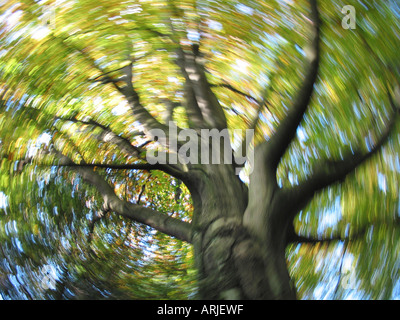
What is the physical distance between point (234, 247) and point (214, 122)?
1127mm

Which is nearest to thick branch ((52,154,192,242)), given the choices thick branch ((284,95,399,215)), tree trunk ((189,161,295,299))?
tree trunk ((189,161,295,299))

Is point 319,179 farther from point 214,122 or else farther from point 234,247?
point 214,122

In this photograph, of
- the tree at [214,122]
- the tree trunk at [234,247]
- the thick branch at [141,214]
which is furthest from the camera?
the thick branch at [141,214]

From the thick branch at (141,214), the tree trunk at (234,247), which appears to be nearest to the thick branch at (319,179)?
the tree trunk at (234,247)

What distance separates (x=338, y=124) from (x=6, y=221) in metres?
4.09

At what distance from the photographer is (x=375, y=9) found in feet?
8.23

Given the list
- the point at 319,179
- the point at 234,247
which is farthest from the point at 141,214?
the point at 319,179

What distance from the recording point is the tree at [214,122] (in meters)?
2.27

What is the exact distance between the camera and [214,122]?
8.59 ft

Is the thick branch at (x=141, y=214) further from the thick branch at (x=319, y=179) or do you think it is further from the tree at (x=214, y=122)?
the thick branch at (x=319, y=179)

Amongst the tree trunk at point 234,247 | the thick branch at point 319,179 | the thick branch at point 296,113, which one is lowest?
the tree trunk at point 234,247
